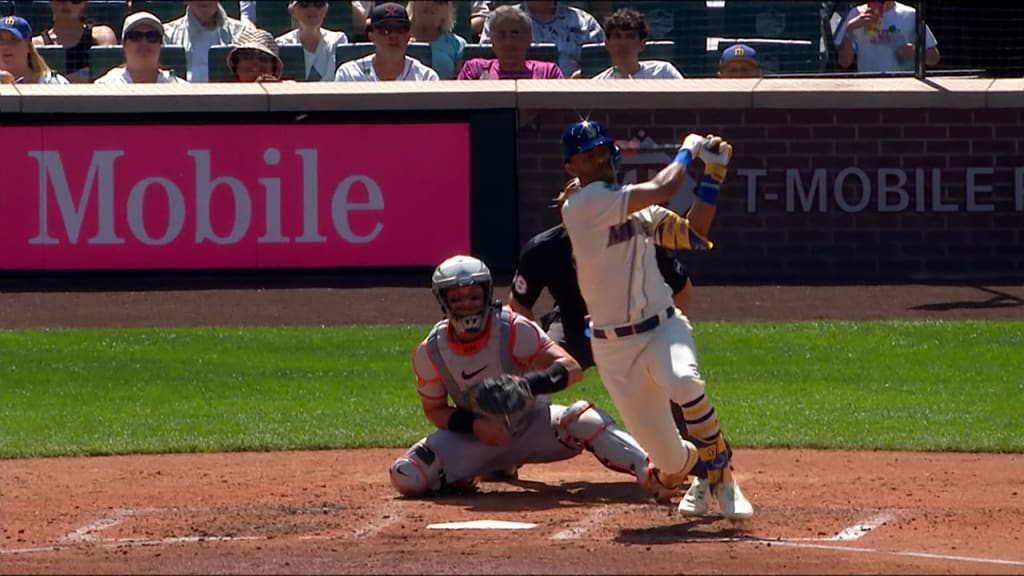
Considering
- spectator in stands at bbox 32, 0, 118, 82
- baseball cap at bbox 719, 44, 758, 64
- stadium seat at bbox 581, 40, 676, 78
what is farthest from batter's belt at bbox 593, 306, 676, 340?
spectator in stands at bbox 32, 0, 118, 82

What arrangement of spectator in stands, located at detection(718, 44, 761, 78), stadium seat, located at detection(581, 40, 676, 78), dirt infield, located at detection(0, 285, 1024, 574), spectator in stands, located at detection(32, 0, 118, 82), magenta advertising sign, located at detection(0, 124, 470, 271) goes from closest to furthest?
dirt infield, located at detection(0, 285, 1024, 574) → magenta advertising sign, located at detection(0, 124, 470, 271) → spectator in stands, located at detection(718, 44, 761, 78) → stadium seat, located at detection(581, 40, 676, 78) → spectator in stands, located at detection(32, 0, 118, 82)

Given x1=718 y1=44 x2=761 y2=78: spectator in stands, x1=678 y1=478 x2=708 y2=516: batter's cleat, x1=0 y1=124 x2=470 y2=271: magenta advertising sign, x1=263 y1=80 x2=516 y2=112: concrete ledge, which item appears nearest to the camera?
x1=678 y1=478 x2=708 y2=516: batter's cleat

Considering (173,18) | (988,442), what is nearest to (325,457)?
(988,442)

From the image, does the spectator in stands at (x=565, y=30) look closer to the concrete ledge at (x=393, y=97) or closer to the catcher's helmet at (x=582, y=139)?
the concrete ledge at (x=393, y=97)

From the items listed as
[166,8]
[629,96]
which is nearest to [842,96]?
[629,96]

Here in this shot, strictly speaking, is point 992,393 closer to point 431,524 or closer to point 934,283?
point 934,283

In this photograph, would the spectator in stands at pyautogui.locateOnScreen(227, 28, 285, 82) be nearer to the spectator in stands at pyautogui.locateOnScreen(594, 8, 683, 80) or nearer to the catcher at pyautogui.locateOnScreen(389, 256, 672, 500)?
the spectator in stands at pyautogui.locateOnScreen(594, 8, 683, 80)

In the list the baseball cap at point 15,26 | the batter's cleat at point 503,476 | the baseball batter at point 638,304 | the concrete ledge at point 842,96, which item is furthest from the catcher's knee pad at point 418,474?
the baseball cap at point 15,26
